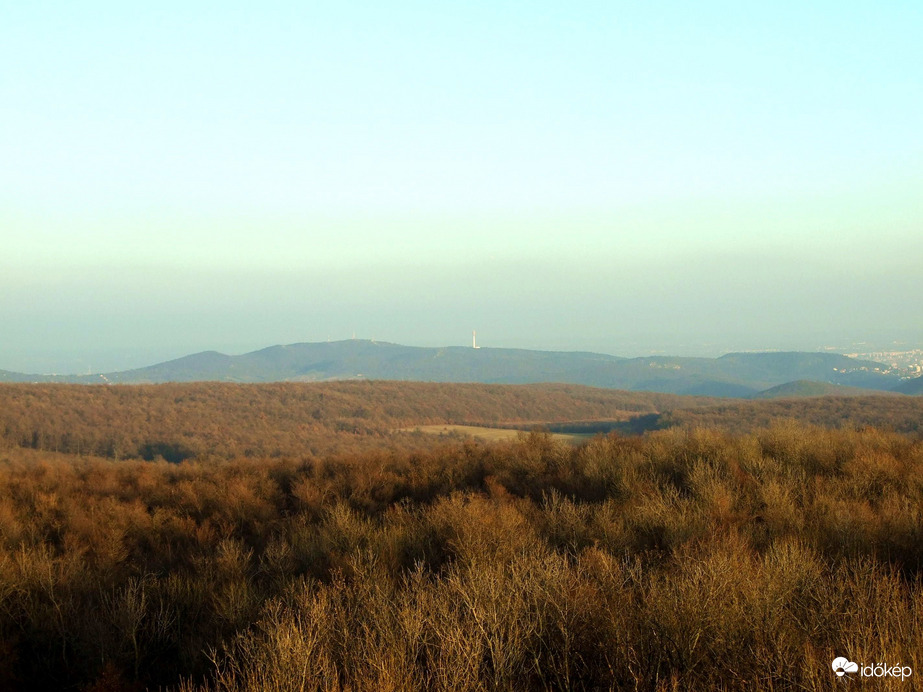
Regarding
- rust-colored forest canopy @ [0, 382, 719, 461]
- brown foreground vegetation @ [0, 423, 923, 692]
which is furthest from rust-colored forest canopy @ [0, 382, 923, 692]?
rust-colored forest canopy @ [0, 382, 719, 461]

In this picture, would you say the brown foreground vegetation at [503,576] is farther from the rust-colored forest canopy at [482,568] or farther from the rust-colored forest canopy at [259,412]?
the rust-colored forest canopy at [259,412]

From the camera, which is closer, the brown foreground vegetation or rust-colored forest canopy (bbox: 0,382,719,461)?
the brown foreground vegetation

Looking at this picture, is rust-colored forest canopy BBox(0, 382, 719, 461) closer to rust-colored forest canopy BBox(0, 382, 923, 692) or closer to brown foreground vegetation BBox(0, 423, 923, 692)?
rust-colored forest canopy BBox(0, 382, 923, 692)

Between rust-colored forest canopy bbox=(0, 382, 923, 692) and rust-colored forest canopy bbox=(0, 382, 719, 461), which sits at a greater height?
rust-colored forest canopy bbox=(0, 382, 923, 692)

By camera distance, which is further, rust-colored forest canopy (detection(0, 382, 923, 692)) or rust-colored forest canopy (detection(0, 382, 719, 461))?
rust-colored forest canopy (detection(0, 382, 719, 461))

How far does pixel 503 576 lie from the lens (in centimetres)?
789

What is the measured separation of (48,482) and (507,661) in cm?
2706

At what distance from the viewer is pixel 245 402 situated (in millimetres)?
77312

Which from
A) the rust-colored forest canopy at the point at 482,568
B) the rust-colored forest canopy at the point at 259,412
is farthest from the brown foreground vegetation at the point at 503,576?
the rust-colored forest canopy at the point at 259,412

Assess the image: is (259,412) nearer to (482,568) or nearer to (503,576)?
(482,568)

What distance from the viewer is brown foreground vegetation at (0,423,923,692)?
18.7 ft

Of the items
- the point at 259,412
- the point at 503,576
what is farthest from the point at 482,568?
the point at 259,412

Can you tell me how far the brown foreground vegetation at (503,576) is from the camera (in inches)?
224

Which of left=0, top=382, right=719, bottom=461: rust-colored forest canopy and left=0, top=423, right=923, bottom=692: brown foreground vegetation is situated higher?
left=0, top=423, right=923, bottom=692: brown foreground vegetation
